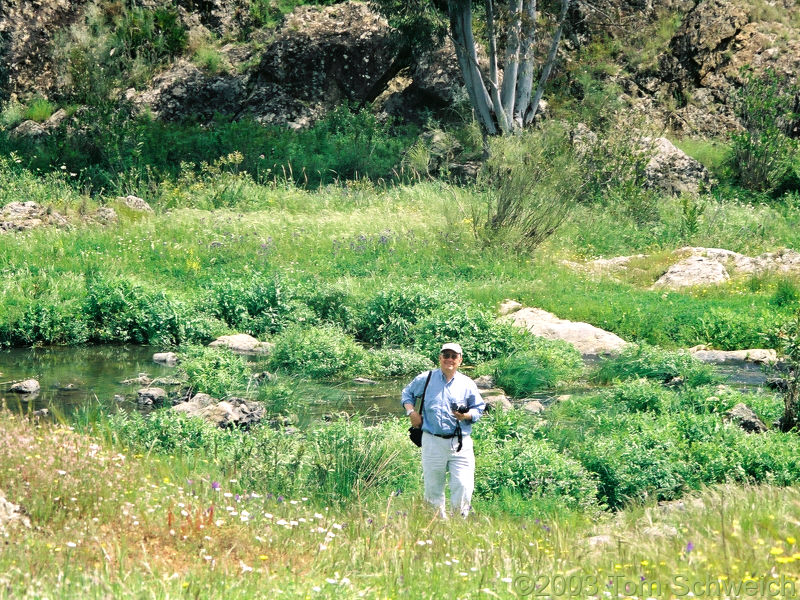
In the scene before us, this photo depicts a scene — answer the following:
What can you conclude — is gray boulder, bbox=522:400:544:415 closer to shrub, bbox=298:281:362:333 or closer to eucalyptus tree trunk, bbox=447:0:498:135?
shrub, bbox=298:281:362:333

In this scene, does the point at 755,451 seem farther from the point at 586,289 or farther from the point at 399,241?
the point at 399,241

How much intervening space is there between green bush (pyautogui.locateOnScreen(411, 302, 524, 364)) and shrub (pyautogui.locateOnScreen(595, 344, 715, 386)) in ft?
5.24

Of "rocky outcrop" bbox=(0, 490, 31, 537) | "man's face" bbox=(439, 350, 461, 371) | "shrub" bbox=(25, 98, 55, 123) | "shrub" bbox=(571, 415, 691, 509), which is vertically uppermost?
"shrub" bbox=(25, 98, 55, 123)

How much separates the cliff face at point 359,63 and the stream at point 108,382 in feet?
58.4

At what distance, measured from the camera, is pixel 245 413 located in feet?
35.7

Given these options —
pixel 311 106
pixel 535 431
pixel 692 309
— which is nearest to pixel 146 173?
pixel 311 106

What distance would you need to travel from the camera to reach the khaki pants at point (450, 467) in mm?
7473

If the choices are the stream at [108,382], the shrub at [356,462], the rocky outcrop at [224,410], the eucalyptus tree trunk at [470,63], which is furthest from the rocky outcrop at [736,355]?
the eucalyptus tree trunk at [470,63]

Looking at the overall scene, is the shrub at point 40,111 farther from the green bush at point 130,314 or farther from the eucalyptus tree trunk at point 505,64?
the green bush at point 130,314

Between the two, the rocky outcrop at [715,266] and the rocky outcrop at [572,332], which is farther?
the rocky outcrop at [715,266]

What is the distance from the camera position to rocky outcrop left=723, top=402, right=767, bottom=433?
10.4 m

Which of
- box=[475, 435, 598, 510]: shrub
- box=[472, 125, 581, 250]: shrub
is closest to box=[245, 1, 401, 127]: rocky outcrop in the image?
box=[472, 125, 581, 250]: shrub

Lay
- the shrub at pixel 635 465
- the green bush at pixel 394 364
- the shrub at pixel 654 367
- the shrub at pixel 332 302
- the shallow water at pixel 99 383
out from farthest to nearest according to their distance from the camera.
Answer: the shrub at pixel 332 302 → the green bush at pixel 394 364 → the shrub at pixel 654 367 → the shallow water at pixel 99 383 → the shrub at pixel 635 465

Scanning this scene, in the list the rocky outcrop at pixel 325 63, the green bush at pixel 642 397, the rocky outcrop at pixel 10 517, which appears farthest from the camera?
the rocky outcrop at pixel 325 63
